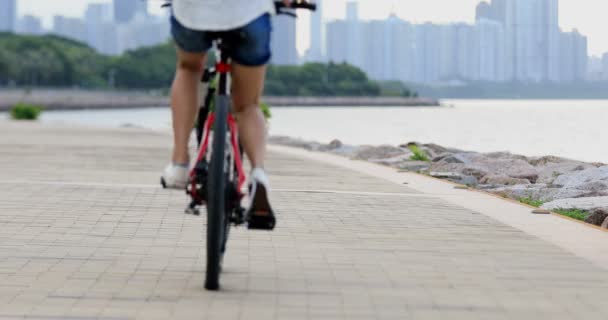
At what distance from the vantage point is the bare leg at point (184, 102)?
5328 mm

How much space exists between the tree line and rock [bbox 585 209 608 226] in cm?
14392

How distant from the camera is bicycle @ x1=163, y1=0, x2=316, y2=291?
4801 mm

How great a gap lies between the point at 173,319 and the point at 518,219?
15.0ft

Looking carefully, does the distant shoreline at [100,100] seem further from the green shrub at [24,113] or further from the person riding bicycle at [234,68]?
the person riding bicycle at [234,68]

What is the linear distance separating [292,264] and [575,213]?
3976 mm

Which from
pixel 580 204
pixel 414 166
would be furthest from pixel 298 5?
pixel 414 166

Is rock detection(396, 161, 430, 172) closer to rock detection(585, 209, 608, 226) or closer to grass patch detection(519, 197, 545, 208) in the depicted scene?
grass patch detection(519, 197, 545, 208)

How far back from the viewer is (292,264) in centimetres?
608

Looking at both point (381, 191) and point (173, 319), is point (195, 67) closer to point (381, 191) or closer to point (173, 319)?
point (173, 319)

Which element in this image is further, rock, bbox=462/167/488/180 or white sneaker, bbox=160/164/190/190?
rock, bbox=462/167/488/180

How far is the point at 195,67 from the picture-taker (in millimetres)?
5348

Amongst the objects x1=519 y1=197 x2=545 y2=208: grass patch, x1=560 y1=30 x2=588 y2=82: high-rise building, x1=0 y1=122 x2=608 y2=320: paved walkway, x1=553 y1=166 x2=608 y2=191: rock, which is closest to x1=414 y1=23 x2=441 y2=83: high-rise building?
x1=560 y1=30 x2=588 y2=82: high-rise building

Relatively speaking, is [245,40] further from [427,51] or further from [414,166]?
[427,51]

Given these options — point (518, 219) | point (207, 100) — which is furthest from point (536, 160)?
point (207, 100)
